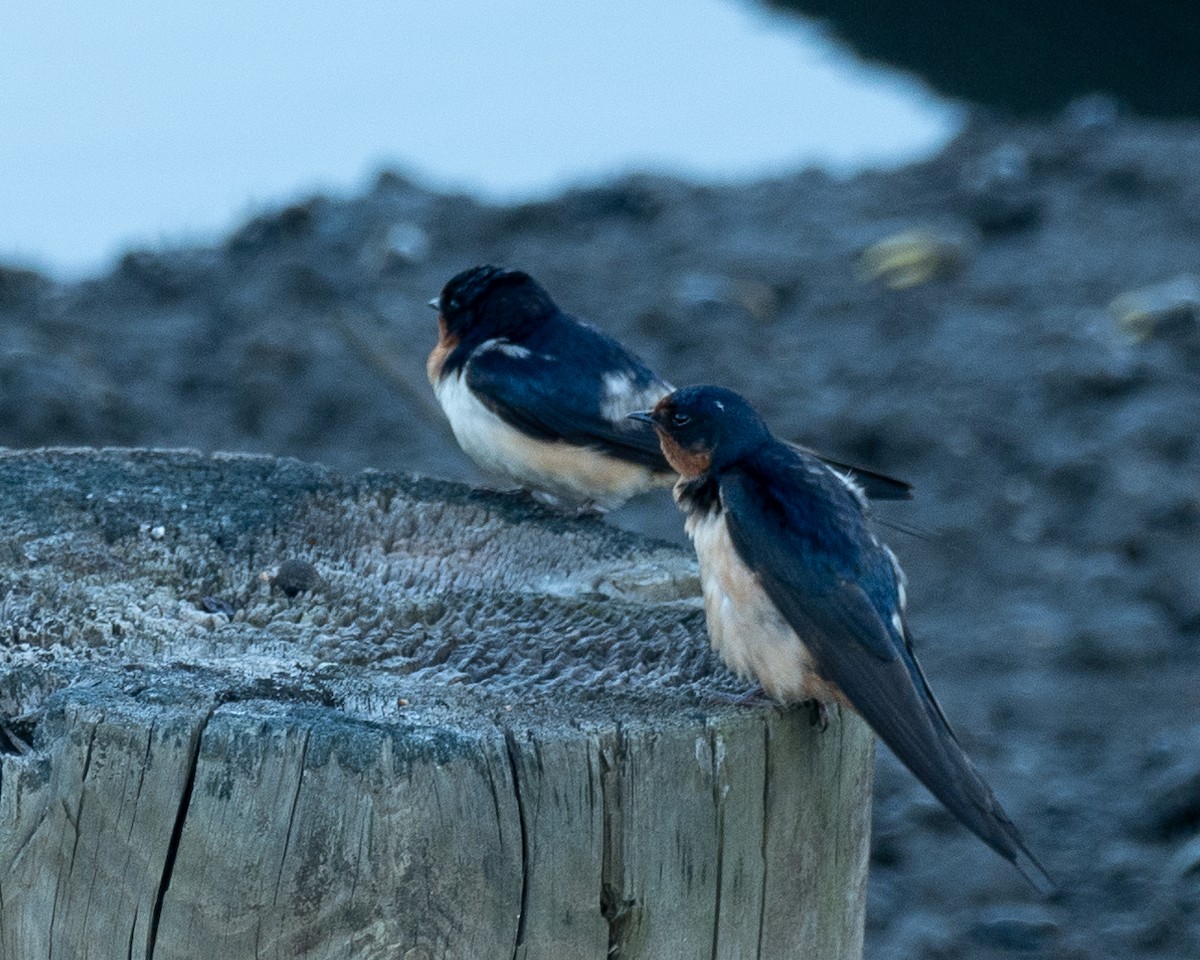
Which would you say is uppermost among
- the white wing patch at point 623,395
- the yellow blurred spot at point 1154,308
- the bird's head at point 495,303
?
the yellow blurred spot at point 1154,308

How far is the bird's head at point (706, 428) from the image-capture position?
123 inches

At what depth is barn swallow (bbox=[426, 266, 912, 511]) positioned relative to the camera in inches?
164

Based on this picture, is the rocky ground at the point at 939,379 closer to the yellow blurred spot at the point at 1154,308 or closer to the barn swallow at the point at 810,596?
the yellow blurred spot at the point at 1154,308

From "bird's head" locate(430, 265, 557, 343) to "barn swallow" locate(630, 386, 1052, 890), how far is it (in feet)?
4.34

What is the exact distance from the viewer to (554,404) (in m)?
4.19

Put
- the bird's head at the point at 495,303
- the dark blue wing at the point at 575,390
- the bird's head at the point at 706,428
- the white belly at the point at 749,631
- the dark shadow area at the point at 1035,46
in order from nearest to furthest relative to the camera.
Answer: the white belly at the point at 749,631 < the bird's head at the point at 706,428 < the dark blue wing at the point at 575,390 < the bird's head at the point at 495,303 < the dark shadow area at the point at 1035,46

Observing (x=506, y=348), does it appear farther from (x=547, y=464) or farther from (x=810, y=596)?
(x=810, y=596)

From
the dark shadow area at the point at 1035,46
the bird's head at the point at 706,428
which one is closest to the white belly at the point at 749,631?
the bird's head at the point at 706,428

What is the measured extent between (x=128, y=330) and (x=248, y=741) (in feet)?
15.9

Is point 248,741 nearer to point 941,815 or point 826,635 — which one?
point 826,635

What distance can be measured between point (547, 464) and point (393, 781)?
1971mm

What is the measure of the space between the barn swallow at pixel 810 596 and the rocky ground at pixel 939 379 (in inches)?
54.6

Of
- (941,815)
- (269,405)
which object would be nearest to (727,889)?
(941,815)

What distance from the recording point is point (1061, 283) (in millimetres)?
7074
